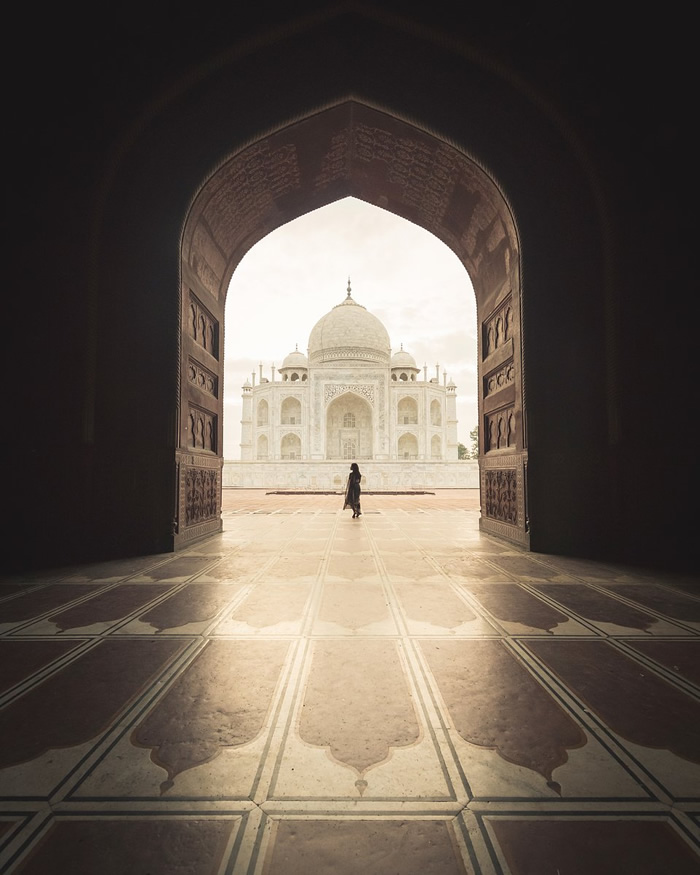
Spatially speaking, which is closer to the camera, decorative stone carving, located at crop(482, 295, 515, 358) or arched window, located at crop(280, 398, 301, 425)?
decorative stone carving, located at crop(482, 295, 515, 358)

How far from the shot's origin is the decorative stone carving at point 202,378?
4.04 meters

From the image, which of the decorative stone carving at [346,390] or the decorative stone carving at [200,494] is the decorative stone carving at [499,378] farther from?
the decorative stone carving at [346,390]

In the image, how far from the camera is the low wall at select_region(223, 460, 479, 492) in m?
18.1

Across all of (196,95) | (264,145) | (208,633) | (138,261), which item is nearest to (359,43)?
(264,145)

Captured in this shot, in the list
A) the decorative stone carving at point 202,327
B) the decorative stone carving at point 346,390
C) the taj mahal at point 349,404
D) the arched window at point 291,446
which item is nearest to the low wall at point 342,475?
the taj mahal at point 349,404

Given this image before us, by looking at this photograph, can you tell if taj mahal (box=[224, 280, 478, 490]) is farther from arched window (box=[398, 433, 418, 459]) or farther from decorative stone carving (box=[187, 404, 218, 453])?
decorative stone carving (box=[187, 404, 218, 453])

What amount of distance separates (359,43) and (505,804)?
15.1ft

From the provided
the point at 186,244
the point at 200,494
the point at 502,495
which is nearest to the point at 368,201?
the point at 186,244

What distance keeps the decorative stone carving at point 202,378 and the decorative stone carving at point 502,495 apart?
291 cm

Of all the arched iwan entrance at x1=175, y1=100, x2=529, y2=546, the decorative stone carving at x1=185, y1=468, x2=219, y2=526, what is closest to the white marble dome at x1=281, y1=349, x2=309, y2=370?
the arched iwan entrance at x1=175, y1=100, x2=529, y2=546

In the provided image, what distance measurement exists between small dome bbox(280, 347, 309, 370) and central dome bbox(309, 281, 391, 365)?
2.34m

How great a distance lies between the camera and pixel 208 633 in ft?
5.62

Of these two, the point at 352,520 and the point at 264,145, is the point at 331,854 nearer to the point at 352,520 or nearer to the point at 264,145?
the point at 264,145

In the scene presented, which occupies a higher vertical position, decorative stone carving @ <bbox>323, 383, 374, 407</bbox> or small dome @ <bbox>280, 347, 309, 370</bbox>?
small dome @ <bbox>280, 347, 309, 370</bbox>
